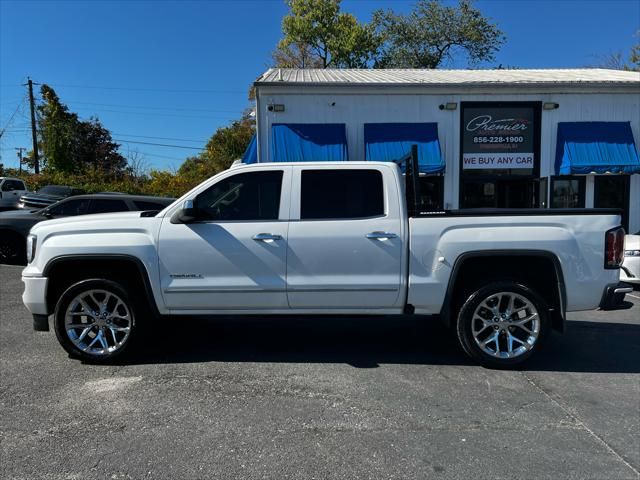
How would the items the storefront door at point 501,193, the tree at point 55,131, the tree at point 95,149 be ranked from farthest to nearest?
the tree at point 95,149
the tree at point 55,131
the storefront door at point 501,193

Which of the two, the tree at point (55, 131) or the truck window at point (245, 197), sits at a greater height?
the tree at point (55, 131)

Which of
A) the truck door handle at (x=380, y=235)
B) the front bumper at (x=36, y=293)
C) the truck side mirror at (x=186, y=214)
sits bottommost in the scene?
the front bumper at (x=36, y=293)

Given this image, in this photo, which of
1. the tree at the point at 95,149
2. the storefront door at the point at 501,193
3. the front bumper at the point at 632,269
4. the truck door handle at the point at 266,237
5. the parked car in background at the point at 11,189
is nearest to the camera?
the truck door handle at the point at 266,237

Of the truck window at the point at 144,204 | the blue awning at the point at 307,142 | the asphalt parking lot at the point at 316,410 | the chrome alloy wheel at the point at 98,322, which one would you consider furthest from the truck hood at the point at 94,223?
the blue awning at the point at 307,142

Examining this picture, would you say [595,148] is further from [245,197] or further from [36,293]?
[36,293]

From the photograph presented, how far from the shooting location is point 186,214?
4.61m

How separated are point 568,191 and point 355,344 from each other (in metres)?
12.4

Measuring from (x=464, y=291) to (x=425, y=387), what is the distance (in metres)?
1.07

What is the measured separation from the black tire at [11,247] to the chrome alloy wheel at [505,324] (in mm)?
10080

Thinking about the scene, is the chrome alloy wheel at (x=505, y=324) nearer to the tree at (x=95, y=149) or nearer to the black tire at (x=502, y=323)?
the black tire at (x=502, y=323)

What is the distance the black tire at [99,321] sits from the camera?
4781mm

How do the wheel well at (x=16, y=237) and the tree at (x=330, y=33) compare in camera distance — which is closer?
the wheel well at (x=16, y=237)

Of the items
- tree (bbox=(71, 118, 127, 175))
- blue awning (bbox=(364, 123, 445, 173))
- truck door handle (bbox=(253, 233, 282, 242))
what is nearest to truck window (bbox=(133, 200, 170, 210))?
truck door handle (bbox=(253, 233, 282, 242))

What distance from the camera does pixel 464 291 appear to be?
4.86 m
